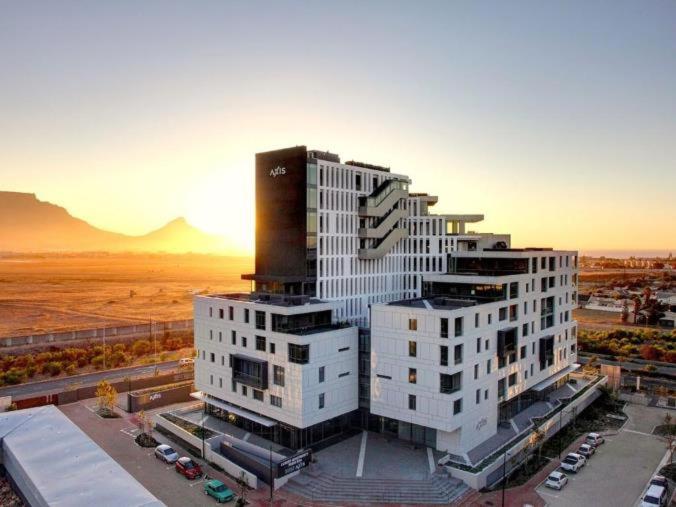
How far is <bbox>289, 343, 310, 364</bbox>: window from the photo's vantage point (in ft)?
146

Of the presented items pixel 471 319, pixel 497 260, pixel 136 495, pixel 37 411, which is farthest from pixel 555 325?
pixel 37 411

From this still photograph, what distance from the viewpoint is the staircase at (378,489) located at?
3766 cm

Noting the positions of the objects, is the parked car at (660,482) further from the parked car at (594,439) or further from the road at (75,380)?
the road at (75,380)

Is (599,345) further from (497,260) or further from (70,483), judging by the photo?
(70,483)

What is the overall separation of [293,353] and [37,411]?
29318mm

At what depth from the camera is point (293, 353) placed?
1772 inches

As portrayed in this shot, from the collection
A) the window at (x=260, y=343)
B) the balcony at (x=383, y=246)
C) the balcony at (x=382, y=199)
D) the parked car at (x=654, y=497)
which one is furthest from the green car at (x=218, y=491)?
the balcony at (x=382, y=199)

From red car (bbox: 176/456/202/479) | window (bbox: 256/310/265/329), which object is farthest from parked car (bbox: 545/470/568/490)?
red car (bbox: 176/456/202/479)

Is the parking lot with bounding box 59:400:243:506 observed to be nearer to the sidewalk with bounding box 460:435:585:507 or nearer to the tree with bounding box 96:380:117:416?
the tree with bounding box 96:380:117:416

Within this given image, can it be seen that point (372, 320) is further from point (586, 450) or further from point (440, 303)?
point (586, 450)

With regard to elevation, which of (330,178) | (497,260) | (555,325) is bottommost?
(555,325)

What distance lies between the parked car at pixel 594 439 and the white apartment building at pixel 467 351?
800 cm

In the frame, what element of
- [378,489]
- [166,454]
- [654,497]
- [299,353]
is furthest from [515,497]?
[166,454]

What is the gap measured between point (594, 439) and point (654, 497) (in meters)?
12.9
